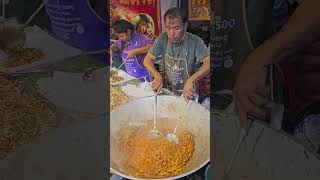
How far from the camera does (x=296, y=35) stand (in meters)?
2.26

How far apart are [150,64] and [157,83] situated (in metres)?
0.09

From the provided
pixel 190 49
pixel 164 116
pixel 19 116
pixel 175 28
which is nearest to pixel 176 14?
pixel 175 28

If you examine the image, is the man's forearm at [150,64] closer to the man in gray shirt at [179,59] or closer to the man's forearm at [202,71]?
the man in gray shirt at [179,59]

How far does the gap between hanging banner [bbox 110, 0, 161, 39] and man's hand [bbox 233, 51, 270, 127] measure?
1.38 ft

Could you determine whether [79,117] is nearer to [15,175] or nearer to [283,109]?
[15,175]

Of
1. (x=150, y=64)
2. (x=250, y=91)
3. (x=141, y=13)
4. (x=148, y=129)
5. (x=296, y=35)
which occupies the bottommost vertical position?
(x=148, y=129)

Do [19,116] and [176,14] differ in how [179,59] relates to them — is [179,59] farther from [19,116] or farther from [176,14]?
[19,116]

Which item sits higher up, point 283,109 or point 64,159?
point 283,109

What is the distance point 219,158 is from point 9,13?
3.65ft

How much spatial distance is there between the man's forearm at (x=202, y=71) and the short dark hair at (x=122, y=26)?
1.11 ft

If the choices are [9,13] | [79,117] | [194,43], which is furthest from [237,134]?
[9,13]

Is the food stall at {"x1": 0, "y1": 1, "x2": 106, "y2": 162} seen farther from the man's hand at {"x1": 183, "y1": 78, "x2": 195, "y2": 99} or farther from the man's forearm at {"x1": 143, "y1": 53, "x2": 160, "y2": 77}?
the man's hand at {"x1": 183, "y1": 78, "x2": 195, "y2": 99}

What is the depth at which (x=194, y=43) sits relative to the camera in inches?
90.7

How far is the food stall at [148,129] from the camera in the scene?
232 cm
